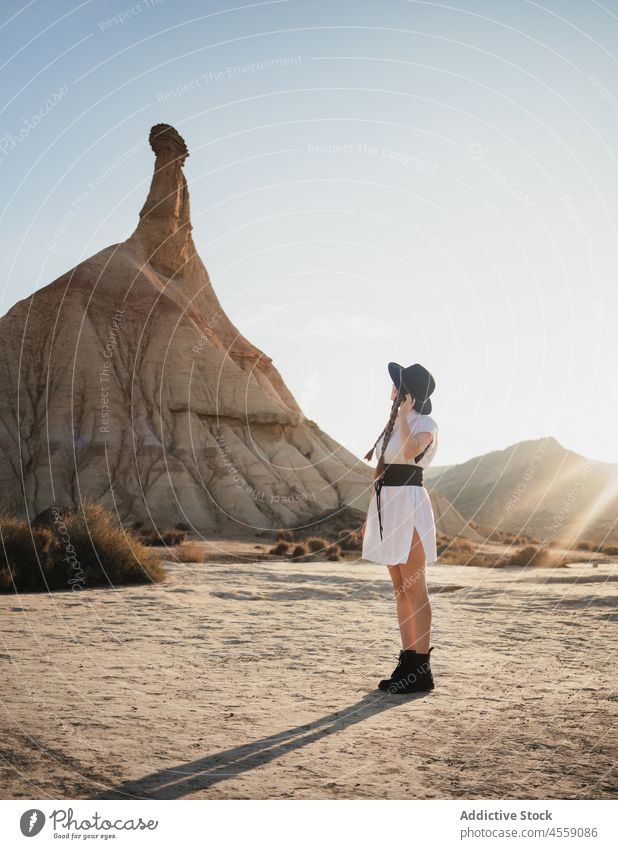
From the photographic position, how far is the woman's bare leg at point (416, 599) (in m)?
4.79

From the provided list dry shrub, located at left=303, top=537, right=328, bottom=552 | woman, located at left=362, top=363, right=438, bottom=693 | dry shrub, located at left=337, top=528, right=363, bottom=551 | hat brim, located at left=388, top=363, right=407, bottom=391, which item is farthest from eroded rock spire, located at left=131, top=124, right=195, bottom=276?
woman, located at left=362, top=363, right=438, bottom=693

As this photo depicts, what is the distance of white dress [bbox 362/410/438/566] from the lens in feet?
16.1

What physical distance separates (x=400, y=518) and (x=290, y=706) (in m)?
1.50

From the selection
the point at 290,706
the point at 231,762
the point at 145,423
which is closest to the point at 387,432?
the point at 290,706

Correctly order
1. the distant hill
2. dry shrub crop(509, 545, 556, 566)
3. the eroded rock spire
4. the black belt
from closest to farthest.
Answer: the black belt, dry shrub crop(509, 545, 556, 566), the eroded rock spire, the distant hill

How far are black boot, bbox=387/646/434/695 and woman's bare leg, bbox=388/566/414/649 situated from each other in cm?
14

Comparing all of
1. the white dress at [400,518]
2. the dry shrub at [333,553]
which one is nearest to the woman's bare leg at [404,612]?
the white dress at [400,518]

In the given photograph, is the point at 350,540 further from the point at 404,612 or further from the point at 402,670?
the point at 402,670

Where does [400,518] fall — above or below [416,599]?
above

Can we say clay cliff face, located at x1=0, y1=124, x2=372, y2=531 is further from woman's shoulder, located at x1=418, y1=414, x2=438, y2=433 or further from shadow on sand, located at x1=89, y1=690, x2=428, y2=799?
shadow on sand, located at x1=89, y1=690, x2=428, y2=799

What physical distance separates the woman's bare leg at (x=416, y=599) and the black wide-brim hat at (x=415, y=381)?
996mm

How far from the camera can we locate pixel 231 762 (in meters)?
3.17
